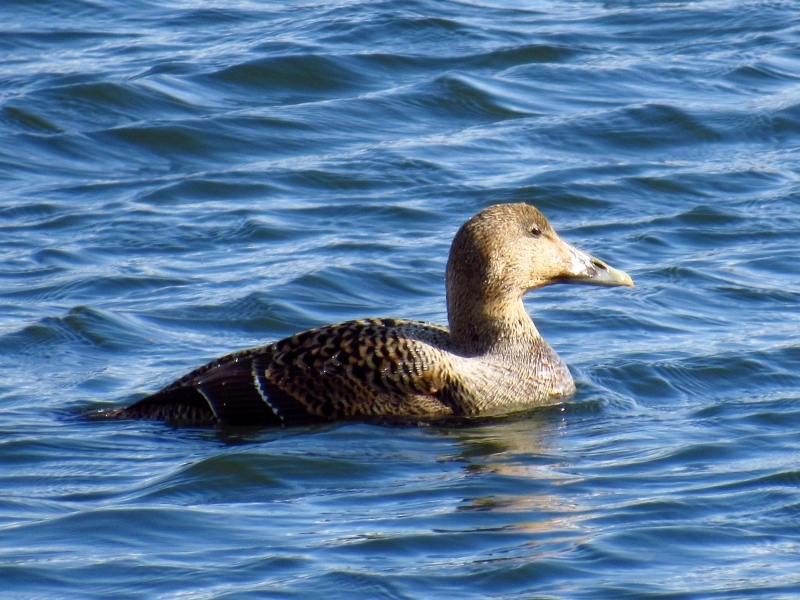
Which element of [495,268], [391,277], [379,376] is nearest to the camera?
[379,376]

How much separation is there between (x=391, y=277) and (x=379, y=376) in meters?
2.23

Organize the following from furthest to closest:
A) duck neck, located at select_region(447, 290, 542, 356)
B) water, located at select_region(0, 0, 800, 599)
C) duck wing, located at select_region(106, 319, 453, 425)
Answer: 1. duck neck, located at select_region(447, 290, 542, 356)
2. duck wing, located at select_region(106, 319, 453, 425)
3. water, located at select_region(0, 0, 800, 599)

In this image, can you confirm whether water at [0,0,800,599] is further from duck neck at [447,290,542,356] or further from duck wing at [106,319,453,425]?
duck neck at [447,290,542,356]

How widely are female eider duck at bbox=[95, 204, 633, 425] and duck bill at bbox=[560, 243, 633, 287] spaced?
16.3 inches

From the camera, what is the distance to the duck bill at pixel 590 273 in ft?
25.7

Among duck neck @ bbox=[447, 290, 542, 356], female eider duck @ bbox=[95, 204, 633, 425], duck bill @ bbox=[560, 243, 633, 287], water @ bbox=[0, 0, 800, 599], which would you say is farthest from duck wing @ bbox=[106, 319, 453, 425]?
duck bill @ bbox=[560, 243, 633, 287]

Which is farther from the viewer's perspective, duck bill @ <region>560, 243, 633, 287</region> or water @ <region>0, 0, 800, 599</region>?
duck bill @ <region>560, 243, 633, 287</region>

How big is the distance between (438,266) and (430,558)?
14.2ft

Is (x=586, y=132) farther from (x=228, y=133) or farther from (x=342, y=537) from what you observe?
(x=342, y=537)

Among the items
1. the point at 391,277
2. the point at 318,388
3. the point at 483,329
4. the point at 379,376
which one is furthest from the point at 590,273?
the point at 391,277

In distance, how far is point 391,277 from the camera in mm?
9242

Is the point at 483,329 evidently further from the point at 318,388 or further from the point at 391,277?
the point at 391,277

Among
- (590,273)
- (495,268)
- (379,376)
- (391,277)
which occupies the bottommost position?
(391,277)

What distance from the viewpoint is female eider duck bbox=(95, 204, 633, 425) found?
7051mm
